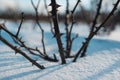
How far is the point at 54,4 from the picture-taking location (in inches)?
57.3

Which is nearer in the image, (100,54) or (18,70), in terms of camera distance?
(18,70)

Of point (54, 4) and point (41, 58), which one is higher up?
point (54, 4)

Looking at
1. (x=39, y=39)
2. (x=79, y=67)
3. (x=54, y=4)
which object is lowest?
(x=39, y=39)

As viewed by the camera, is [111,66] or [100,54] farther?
[100,54]

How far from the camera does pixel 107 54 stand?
1918 millimetres

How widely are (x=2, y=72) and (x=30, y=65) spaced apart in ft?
0.59

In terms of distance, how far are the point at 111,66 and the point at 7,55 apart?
0.64 meters

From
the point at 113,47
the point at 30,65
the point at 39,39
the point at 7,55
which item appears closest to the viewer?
the point at 30,65

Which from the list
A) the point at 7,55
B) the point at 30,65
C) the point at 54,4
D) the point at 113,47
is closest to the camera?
the point at 54,4

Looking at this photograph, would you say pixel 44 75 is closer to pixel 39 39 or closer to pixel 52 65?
pixel 52 65

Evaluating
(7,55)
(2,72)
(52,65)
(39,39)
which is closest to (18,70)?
(2,72)

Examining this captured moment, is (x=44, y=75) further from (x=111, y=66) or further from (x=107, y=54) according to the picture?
(x=107, y=54)

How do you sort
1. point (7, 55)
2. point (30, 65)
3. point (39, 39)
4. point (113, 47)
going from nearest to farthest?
point (30, 65) → point (7, 55) → point (113, 47) → point (39, 39)

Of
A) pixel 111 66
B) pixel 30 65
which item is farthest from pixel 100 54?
pixel 30 65
